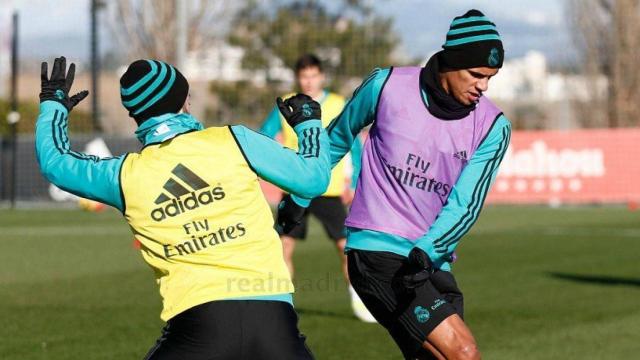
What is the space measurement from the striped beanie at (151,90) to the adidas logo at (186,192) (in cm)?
28

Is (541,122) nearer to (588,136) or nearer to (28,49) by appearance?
(588,136)

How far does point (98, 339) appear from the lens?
10.6 metres

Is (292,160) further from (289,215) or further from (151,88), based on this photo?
(289,215)

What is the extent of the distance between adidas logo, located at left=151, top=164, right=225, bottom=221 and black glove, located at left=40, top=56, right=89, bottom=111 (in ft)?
2.50

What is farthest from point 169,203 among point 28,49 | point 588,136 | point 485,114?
point 28,49

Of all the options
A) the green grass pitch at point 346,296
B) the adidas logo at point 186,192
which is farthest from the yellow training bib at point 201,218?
the green grass pitch at point 346,296

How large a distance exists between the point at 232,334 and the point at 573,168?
995 inches

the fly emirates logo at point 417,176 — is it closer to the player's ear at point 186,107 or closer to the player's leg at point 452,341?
the player's leg at point 452,341

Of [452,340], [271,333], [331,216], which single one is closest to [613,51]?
[331,216]

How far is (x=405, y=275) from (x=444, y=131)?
0.76m

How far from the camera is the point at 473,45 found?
6539 millimetres

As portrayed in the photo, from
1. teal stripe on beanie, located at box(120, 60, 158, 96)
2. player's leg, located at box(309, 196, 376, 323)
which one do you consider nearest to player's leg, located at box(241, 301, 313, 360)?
teal stripe on beanie, located at box(120, 60, 158, 96)

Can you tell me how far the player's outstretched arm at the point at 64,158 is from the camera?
527 centimetres

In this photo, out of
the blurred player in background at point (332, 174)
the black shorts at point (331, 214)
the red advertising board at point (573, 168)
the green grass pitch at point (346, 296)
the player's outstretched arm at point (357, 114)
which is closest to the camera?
the player's outstretched arm at point (357, 114)
